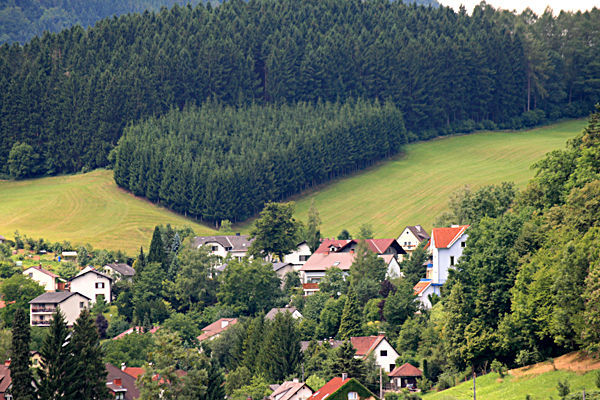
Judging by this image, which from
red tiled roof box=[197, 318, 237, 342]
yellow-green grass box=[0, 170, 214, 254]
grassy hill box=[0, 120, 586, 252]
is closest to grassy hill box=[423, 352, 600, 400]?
red tiled roof box=[197, 318, 237, 342]

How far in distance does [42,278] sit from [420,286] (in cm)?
5251

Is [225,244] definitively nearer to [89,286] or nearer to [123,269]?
[123,269]

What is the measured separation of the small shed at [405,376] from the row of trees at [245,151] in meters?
83.2

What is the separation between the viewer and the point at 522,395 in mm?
56906

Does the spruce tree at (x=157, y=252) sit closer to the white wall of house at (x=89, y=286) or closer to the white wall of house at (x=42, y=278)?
the white wall of house at (x=89, y=286)

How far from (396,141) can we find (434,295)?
101897mm

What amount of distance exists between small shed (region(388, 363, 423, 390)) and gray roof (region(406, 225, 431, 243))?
4895cm

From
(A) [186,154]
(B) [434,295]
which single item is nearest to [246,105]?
(A) [186,154]

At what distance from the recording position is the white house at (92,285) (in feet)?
372

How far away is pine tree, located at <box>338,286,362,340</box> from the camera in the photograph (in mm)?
85375

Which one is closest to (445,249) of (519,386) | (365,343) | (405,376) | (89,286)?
(365,343)

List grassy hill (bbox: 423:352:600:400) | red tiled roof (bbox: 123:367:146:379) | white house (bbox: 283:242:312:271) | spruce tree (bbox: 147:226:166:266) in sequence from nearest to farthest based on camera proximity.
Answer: grassy hill (bbox: 423:352:600:400) → red tiled roof (bbox: 123:367:146:379) → spruce tree (bbox: 147:226:166:266) → white house (bbox: 283:242:312:271)

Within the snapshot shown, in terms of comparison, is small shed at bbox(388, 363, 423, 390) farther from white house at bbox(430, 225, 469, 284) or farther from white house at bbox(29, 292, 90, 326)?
white house at bbox(29, 292, 90, 326)

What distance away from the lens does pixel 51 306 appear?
349 ft
